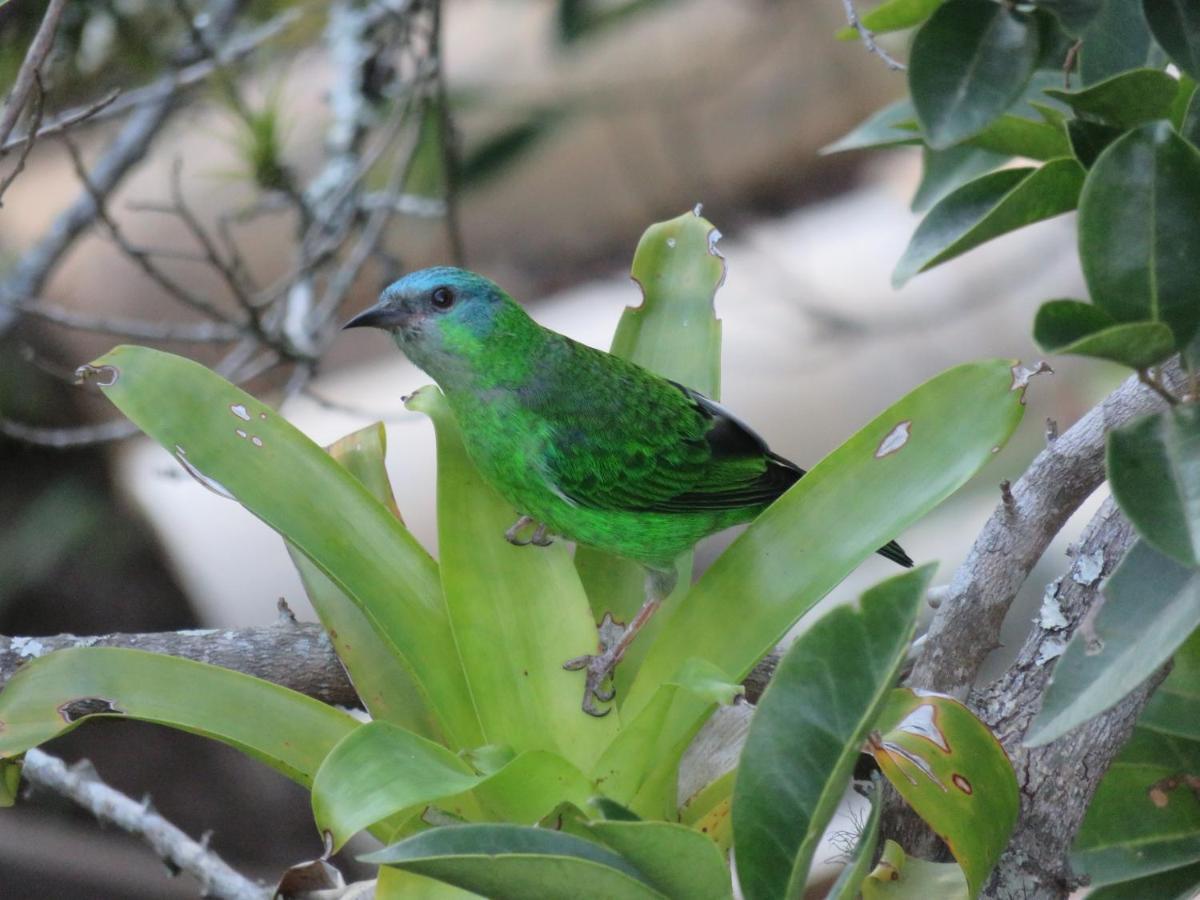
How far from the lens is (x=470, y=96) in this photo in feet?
16.0

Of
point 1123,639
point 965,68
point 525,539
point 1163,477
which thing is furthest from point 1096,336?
point 525,539

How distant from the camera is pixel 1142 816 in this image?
1.64m

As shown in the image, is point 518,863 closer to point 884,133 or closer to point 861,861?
point 861,861

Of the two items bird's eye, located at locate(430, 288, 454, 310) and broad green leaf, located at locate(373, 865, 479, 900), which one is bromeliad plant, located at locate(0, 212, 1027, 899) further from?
bird's eye, located at locate(430, 288, 454, 310)

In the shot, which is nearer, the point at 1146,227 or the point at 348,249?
the point at 1146,227

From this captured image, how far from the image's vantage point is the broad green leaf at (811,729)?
3.86ft

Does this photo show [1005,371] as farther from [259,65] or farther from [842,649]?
[259,65]

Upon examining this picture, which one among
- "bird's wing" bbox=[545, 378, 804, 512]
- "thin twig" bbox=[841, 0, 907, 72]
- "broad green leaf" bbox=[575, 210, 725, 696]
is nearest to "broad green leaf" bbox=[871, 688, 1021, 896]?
"broad green leaf" bbox=[575, 210, 725, 696]

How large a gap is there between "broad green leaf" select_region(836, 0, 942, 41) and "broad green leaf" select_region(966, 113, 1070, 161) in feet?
0.72

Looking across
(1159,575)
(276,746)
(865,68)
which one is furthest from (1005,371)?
(865,68)

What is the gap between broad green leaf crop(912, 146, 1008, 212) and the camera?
2256 millimetres

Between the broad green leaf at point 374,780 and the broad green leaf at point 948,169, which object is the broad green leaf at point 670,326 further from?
the broad green leaf at point 374,780

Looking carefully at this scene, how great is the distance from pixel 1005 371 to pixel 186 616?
3.57 m

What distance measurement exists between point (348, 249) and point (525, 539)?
13.8 ft
